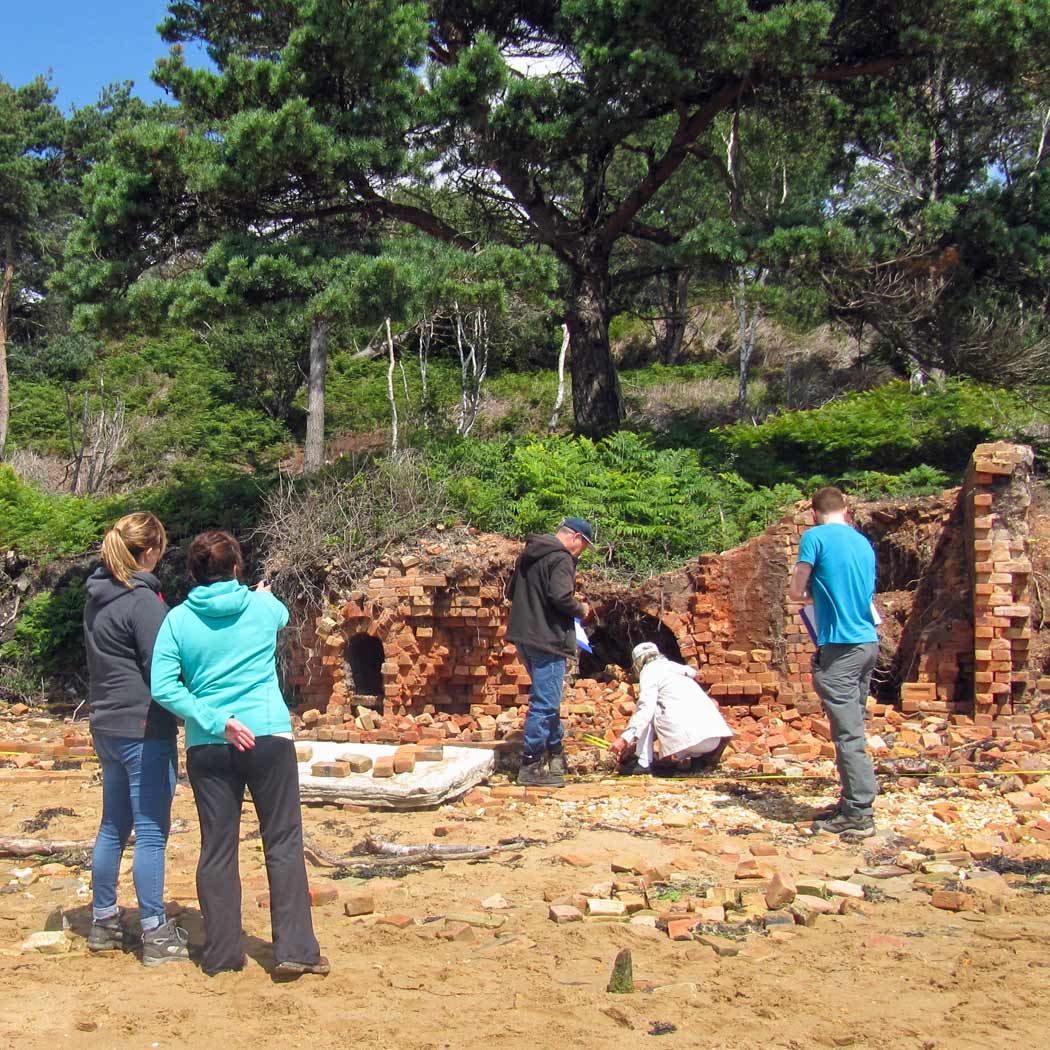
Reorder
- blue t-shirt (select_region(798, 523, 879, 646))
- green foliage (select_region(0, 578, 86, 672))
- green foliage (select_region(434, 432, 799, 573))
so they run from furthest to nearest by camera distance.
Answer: green foliage (select_region(0, 578, 86, 672)) < green foliage (select_region(434, 432, 799, 573)) < blue t-shirt (select_region(798, 523, 879, 646))

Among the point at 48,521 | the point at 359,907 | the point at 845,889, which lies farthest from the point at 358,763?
the point at 48,521

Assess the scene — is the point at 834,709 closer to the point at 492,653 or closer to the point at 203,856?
the point at 203,856

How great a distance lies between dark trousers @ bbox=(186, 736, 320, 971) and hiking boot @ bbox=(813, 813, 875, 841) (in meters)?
3.26

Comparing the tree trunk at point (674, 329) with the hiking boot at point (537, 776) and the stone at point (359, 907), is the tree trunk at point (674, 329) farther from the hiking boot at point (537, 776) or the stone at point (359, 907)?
the stone at point (359, 907)

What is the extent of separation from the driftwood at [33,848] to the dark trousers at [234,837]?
2357 millimetres

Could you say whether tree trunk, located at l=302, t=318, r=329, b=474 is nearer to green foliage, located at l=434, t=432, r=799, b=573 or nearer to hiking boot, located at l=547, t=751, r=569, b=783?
green foliage, located at l=434, t=432, r=799, b=573

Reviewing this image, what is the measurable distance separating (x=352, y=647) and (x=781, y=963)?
7.76 m

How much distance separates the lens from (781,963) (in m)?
4.55

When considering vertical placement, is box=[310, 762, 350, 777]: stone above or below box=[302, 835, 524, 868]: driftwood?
above

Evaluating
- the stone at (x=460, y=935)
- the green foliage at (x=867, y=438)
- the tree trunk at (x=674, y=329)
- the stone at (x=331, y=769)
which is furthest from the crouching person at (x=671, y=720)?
the tree trunk at (x=674, y=329)

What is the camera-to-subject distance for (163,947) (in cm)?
481

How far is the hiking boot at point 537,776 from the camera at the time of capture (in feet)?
26.2

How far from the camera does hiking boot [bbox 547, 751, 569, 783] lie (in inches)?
317

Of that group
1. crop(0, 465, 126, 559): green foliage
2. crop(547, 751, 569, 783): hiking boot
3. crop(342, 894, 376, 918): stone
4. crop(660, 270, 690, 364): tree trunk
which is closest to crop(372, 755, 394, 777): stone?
crop(547, 751, 569, 783): hiking boot
